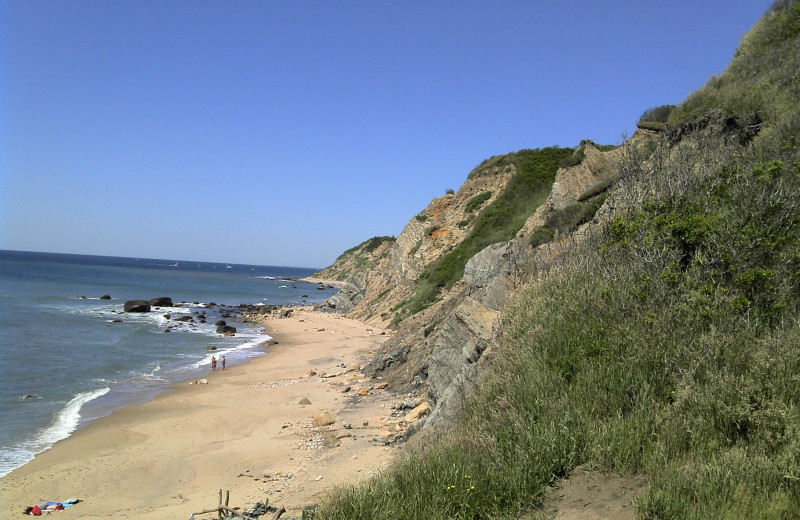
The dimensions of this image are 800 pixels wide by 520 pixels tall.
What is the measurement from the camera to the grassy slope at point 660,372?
14.4 ft

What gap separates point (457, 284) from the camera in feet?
82.4

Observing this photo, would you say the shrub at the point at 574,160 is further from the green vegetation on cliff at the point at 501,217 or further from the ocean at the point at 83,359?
the ocean at the point at 83,359

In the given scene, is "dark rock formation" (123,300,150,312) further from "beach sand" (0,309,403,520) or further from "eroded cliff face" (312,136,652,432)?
"beach sand" (0,309,403,520)

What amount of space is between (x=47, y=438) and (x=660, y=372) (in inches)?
627

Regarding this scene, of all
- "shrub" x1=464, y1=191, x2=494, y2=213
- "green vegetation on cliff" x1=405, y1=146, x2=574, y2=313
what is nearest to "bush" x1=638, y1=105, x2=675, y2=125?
"green vegetation on cliff" x1=405, y1=146, x2=574, y2=313

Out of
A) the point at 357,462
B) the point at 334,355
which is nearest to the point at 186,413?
the point at 357,462

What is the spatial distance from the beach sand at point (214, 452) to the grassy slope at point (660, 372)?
133 inches

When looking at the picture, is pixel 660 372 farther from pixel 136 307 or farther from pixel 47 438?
pixel 136 307

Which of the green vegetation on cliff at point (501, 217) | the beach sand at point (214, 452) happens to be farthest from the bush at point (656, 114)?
the beach sand at point (214, 452)

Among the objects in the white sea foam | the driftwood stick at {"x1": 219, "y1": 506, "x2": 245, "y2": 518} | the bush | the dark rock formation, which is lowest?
the white sea foam

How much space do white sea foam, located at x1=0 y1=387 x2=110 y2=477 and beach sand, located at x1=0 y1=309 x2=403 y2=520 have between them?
1.14ft

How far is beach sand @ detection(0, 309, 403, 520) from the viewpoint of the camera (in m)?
10.5

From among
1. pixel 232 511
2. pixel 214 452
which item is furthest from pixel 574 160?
pixel 232 511

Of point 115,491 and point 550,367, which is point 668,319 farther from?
point 115,491
